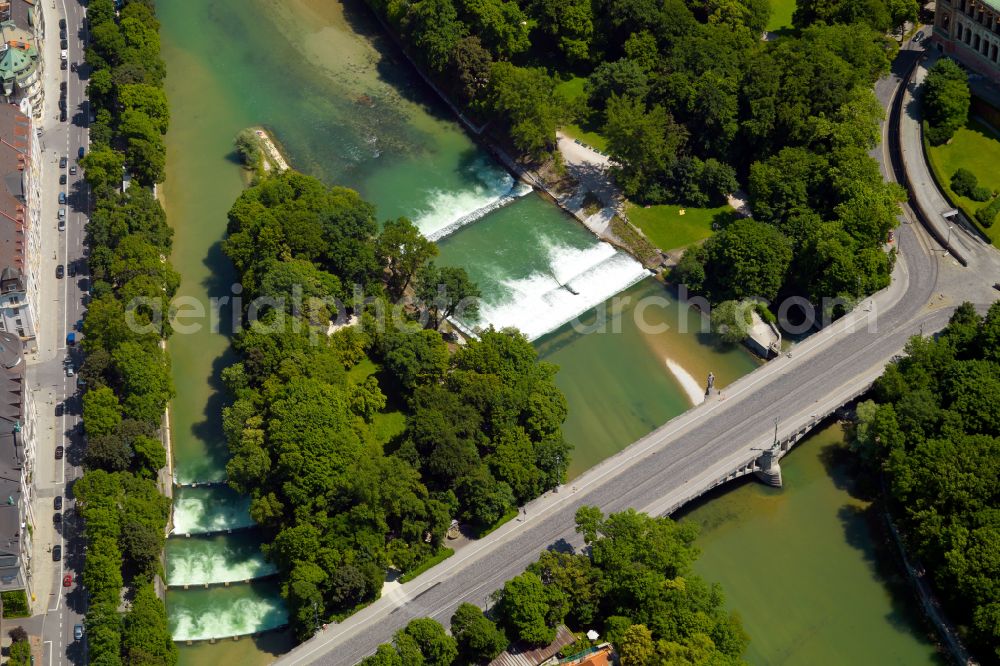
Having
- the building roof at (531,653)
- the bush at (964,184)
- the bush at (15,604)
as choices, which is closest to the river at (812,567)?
the building roof at (531,653)

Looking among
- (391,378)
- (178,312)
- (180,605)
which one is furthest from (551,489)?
(178,312)

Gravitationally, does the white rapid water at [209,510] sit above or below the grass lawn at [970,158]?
below

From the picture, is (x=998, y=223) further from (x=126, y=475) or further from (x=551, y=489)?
(x=126, y=475)

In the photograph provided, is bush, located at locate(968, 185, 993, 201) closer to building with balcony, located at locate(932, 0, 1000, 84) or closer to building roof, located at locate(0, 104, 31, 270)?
building with balcony, located at locate(932, 0, 1000, 84)

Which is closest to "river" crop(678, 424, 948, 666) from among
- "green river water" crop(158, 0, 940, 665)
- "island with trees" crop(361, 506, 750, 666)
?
"green river water" crop(158, 0, 940, 665)

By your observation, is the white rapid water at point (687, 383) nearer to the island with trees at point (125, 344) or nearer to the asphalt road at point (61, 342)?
the island with trees at point (125, 344)

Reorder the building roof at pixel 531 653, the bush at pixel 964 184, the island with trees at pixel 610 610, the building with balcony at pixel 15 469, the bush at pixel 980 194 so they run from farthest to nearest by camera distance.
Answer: the bush at pixel 964 184
the bush at pixel 980 194
the building with balcony at pixel 15 469
the building roof at pixel 531 653
the island with trees at pixel 610 610
